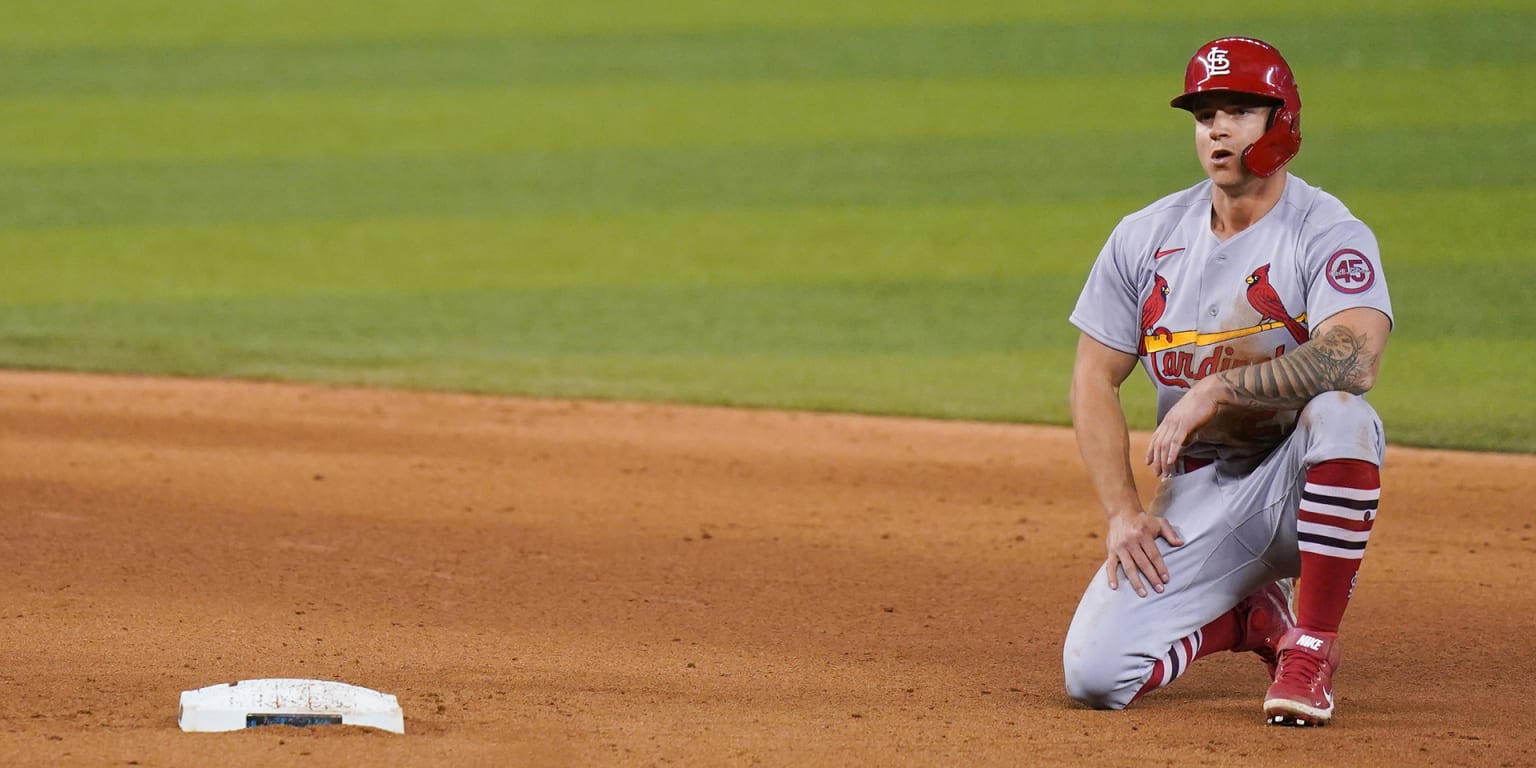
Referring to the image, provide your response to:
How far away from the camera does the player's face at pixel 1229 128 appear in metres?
4.03

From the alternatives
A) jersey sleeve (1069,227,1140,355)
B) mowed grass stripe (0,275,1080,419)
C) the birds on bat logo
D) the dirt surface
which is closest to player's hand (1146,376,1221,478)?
the birds on bat logo

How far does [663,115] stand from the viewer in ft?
50.3

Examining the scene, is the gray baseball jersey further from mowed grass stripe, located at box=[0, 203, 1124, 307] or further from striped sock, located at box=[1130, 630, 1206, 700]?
mowed grass stripe, located at box=[0, 203, 1124, 307]

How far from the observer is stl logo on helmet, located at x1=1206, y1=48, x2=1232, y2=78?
3988 mm

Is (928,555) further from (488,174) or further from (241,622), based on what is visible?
(488,174)

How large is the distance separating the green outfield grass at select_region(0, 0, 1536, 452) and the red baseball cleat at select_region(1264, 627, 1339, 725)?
3863 millimetres

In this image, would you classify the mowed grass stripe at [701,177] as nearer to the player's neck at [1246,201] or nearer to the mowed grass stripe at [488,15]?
the mowed grass stripe at [488,15]

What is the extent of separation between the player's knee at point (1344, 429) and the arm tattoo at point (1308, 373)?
35mm

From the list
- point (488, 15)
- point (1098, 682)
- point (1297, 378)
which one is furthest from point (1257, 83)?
point (488, 15)

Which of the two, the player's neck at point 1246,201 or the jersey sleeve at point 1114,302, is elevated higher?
the player's neck at point 1246,201

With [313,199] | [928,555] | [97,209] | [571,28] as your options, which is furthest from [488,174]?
[928,555]

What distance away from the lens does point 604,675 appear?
4.20 m

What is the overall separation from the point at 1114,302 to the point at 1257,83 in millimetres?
608

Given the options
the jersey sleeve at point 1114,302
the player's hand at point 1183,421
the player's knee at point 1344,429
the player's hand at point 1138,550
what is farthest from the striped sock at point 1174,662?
the jersey sleeve at point 1114,302
